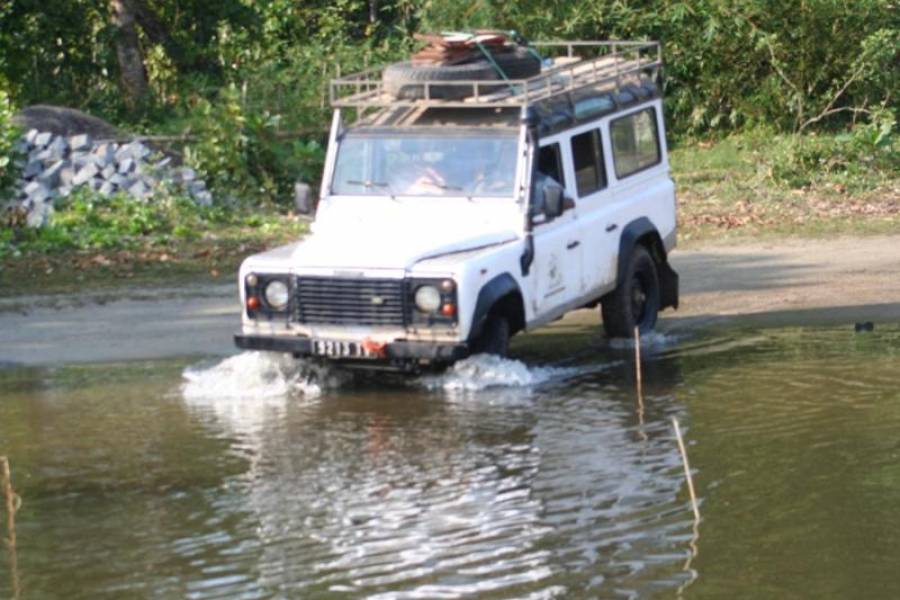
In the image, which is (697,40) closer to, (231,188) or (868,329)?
(231,188)

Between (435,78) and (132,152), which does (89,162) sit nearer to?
(132,152)

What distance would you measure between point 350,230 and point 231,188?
802 cm

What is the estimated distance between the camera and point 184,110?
78.0 feet

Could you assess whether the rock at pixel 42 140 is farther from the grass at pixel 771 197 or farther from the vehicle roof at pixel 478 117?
the vehicle roof at pixel 478 117

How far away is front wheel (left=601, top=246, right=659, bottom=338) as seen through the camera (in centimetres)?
1315

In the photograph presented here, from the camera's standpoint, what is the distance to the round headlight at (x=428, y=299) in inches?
429

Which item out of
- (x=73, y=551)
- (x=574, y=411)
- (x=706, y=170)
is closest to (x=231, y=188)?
(x=706, y=170)

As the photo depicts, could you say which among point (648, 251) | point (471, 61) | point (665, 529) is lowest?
point (665, 529)

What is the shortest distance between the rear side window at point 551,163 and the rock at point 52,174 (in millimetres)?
8008

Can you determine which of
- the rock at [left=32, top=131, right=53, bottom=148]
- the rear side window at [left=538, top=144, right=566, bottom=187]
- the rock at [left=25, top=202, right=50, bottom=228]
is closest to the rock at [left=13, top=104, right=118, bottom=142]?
the rock at [left=32, top=131, right=53, bottom=148]

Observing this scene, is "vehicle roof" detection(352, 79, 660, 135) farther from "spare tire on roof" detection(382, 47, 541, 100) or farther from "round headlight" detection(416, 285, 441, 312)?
"round headlight" detection(416, 285, 441, 312)

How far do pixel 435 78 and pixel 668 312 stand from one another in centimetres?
380

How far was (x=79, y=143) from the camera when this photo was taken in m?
19.4

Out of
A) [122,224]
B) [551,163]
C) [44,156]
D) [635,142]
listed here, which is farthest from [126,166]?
[551,163]
